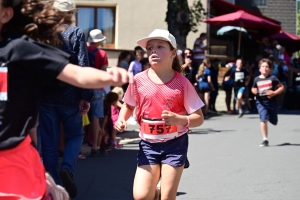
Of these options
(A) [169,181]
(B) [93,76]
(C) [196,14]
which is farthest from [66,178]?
(C) [196,14]

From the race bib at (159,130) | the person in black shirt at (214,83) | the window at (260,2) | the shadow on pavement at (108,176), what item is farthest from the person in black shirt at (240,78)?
the window at (260,2)

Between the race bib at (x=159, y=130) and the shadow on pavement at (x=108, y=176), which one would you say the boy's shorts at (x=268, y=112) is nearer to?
the shadow on pavement at (x=108, y=176)

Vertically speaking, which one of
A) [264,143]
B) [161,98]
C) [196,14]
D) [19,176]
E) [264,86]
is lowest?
[264,143]

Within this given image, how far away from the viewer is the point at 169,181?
5.70 m

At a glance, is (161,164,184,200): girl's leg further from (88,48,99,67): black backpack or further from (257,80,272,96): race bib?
(257,80,272,96): race bib

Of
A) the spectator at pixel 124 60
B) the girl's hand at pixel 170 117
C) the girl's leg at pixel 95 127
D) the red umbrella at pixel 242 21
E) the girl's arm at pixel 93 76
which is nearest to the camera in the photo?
the girl's arm at pixel 93 76

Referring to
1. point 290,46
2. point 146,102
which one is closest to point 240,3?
point 290,46

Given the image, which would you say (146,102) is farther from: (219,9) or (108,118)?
(219,9)

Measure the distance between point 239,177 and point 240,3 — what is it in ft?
113

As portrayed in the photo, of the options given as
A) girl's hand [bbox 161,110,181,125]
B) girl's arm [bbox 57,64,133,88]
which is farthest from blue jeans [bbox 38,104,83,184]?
girl's arm [bbox 57,64,133,88]

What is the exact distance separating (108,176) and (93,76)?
6.21m

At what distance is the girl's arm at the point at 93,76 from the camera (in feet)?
10.3

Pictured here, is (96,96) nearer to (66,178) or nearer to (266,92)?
(66,178)

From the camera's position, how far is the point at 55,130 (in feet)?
24.1
